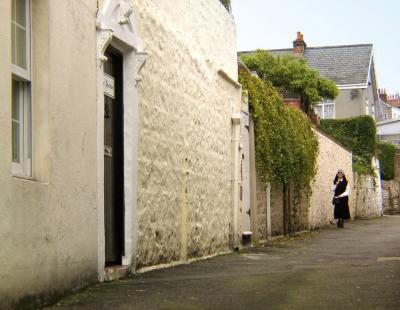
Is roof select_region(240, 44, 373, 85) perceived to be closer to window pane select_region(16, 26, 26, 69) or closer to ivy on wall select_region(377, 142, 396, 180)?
ivy on wall select_region(377, 142, 396, 180)

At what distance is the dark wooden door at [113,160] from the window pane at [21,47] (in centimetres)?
217

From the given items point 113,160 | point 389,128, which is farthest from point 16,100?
point 389,128

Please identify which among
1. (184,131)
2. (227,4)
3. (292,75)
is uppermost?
(292,75)

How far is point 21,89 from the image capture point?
6684 mm

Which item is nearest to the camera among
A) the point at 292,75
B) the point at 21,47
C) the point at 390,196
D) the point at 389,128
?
the point at 21,47

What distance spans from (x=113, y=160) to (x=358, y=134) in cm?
2917

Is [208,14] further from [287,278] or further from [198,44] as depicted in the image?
[287,278]

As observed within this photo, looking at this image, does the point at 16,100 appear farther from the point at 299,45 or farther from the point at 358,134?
the point at 299,45

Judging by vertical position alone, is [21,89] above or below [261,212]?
above

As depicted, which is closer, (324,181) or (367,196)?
(324,181)

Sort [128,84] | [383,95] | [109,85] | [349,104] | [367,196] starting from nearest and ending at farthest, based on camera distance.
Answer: [109,85], [128,84], [367,196], [349,104], [383,95]

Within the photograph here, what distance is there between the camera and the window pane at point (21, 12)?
6617 millimetres

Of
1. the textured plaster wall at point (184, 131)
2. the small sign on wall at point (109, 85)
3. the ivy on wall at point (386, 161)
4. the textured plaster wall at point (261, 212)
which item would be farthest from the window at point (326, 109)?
the small sign on wall at point (109, 85)

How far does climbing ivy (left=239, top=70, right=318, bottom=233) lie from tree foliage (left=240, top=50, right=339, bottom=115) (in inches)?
645
